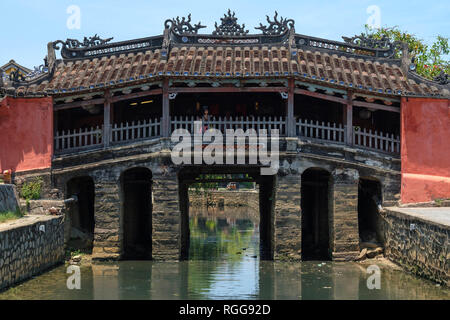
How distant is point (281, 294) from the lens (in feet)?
46.8

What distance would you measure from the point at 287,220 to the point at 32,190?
7707mm

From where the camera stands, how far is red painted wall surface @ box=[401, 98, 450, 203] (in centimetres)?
1878

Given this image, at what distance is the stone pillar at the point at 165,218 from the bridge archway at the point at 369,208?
19.0 ft

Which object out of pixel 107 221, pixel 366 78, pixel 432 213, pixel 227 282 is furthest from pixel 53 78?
pixel 432 213

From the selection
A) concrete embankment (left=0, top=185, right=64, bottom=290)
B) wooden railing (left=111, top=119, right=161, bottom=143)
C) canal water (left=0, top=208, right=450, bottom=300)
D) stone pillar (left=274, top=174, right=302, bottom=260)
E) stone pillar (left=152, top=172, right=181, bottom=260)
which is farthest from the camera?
wooden railing (left=111, top=119, right=161, bottom=143)

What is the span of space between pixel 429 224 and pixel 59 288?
868 centimetres

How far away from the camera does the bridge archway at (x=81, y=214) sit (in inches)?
744

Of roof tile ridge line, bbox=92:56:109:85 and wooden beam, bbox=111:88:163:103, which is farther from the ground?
roof tile ridge line, bbox=92:56:109:85

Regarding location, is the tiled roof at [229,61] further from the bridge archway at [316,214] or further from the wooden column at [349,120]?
the bridge archway at [316,214]

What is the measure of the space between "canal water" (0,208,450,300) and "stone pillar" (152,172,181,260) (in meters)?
0.38

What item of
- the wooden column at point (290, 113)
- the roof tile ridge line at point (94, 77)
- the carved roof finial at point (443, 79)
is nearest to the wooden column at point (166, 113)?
the roof tile ridge line at point (94, 77)

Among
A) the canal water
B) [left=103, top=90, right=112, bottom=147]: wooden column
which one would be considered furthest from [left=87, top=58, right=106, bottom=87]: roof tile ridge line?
the canal water

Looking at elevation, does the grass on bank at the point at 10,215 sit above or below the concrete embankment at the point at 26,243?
above

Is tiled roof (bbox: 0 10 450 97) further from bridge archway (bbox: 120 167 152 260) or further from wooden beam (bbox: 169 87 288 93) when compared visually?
bridge archway (bbox: 120 167 152 260)
